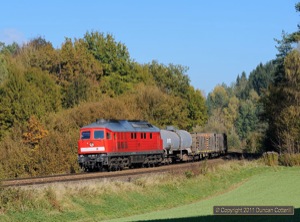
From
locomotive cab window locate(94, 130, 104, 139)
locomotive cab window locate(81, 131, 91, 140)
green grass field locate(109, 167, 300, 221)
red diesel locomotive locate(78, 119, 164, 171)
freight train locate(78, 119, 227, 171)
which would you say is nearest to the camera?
green grass field locate(109, 167, 300, 221)

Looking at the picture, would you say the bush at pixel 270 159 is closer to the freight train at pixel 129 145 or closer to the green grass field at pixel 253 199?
the green grass field at pixel 253 199

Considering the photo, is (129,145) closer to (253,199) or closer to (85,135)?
(85,135)

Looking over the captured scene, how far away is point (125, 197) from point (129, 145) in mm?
15906

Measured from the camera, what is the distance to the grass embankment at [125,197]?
25297 mm

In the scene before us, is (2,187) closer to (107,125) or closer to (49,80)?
(107,125)

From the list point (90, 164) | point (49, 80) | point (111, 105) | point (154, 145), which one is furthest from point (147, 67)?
point (90, 164)

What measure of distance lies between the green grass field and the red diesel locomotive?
9.03m

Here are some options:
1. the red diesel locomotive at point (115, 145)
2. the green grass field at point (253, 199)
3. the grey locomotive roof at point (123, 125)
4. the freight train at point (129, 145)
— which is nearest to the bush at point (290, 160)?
the green grass field at point (253, 199)

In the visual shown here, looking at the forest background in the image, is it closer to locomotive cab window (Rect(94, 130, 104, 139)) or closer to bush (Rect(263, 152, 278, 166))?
bush (Rect(263, 152, 278, 166))

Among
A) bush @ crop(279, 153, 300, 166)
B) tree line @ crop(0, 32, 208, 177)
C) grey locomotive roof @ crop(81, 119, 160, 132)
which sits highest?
tree line @ crop(0, 32, 208, 177)

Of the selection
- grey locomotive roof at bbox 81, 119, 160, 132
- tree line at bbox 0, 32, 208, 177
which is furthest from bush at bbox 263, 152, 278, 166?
tree line at bbox 0, 32, 208, 177

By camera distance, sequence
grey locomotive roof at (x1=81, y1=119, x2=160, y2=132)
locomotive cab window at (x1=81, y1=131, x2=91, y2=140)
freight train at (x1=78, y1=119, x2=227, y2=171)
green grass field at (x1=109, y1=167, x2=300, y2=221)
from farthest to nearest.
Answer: grey locomotive roof at (x1=81, y1=119, x2=160, y2=132) < locomotive cab window at (x1=81, y1=131, x2=91, y2=140) < freight train at (x1=78, y1=119, x2=227, y2=171) < green grass field at (x1=109, y1=167, x2=300, y2=221)

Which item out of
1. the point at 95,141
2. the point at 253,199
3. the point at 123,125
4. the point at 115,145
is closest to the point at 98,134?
the point at 95,141

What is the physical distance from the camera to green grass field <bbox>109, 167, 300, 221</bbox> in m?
22.9
